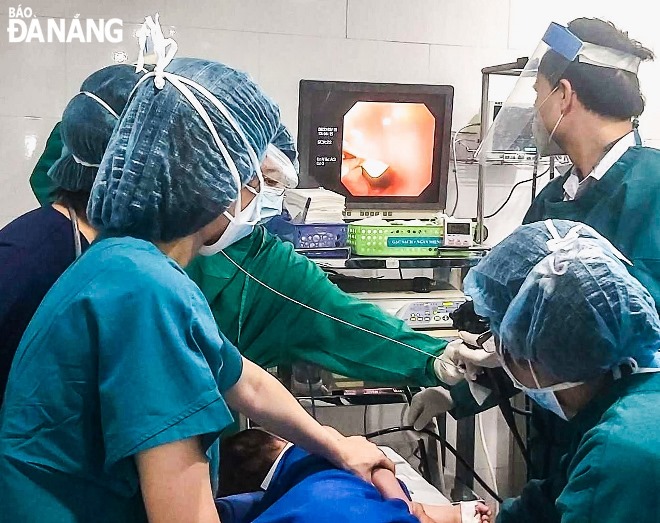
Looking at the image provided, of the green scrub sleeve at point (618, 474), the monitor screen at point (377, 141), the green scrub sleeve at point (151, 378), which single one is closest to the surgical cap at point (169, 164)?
the green scrub sleeve at point (151, 378)

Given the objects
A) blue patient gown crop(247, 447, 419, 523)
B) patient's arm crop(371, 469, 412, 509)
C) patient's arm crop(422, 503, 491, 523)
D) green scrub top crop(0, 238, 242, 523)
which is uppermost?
green scrub top crop(0, 238, 242, 523)

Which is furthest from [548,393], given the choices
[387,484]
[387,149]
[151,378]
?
[387,149]

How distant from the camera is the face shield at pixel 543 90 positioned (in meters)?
1.98

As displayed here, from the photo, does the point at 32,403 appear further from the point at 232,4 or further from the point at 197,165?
the point at 232,4

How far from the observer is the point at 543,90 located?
6.77 ft

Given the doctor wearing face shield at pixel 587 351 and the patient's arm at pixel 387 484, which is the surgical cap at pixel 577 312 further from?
the patient's arm at pixel 387 484

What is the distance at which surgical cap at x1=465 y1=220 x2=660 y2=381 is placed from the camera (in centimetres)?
118

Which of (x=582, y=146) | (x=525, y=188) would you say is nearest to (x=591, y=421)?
(x=582, y=146)

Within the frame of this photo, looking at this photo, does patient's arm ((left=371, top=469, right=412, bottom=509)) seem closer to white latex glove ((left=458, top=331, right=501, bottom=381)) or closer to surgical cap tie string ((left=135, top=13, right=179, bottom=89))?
white latex glove ((left=458, top=331, right=501, bottom=381))

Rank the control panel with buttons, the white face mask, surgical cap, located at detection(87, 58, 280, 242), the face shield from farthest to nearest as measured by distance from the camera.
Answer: the control panel with buttons
the face shield
the white face mask
surgical cap, located at detection(87, 58, 280, 242)

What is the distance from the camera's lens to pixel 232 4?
282 cm

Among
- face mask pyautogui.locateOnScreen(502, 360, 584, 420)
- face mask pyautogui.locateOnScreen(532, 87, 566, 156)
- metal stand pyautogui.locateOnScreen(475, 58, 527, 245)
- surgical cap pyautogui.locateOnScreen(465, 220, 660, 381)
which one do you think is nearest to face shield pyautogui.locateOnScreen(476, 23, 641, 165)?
face mask pyautogui.locateOnScreen(532, 87, 566, 156)
